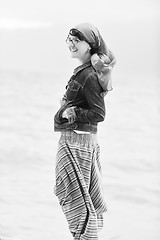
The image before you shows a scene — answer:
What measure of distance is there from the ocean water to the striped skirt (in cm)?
86

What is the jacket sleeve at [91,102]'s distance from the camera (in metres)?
1.93

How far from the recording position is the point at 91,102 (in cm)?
193

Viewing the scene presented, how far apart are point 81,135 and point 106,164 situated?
135 centimetres

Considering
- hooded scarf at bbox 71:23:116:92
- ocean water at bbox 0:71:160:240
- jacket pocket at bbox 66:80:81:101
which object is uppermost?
hooded scarf at bbox 71:23:116:92

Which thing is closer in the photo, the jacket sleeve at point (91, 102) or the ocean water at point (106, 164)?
the jacket sleeve at point (91, 102)

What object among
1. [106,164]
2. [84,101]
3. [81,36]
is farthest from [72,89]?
[106,164]

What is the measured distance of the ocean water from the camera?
118 inches

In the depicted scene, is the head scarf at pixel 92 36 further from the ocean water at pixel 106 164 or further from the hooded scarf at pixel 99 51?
the ocean water at pixel 106 164

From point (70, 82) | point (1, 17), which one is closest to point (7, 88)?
point (1, 17)

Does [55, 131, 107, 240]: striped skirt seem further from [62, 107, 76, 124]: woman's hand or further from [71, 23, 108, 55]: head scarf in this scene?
[71, 23, 108, 55]: head scarf

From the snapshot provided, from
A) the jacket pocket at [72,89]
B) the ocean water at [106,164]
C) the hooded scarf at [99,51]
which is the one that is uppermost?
the hooded scarf at [99,51]

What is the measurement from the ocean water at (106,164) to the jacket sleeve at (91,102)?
102 cm

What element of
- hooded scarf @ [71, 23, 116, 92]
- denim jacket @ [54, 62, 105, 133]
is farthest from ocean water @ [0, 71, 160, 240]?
hooded scarf @ [71, 23, 116, 92]

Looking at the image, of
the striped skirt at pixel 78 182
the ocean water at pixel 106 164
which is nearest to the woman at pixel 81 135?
the striped skirt at pixel 78 182
